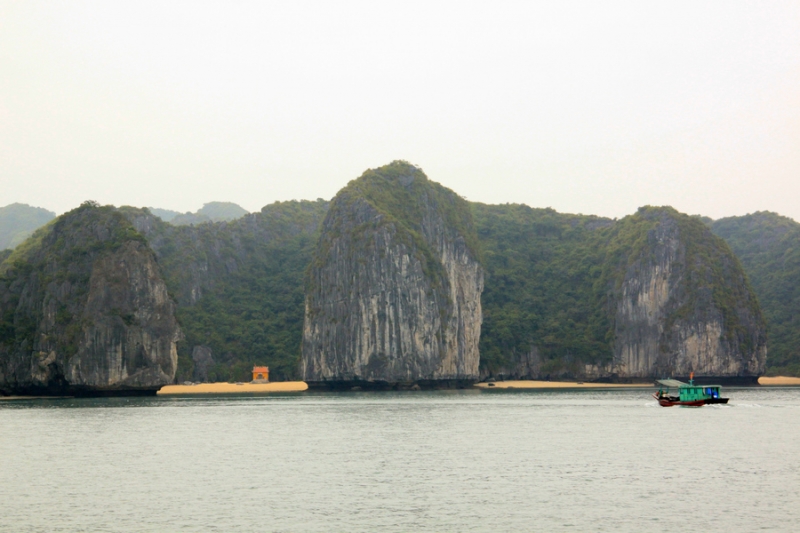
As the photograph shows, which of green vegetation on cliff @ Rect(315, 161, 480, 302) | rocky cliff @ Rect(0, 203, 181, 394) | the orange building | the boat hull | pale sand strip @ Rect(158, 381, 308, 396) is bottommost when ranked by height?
pale sand strip @ Rect(158, 381, 308, 396)

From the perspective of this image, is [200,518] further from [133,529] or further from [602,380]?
[602,380]

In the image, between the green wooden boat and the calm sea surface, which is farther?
the green wooden boat

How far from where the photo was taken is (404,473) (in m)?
43.5

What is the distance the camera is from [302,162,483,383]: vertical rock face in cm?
14012

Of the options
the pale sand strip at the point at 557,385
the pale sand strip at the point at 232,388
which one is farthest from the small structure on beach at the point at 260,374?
the pale sand strip at the point at 557,385

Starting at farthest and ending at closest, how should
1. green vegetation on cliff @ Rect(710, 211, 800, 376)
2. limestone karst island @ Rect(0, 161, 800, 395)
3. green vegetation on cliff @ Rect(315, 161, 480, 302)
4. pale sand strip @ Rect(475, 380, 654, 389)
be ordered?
green vegetation on cliff @ Rect(710, 211, 800, 376)
pale sand strip @ Rect(475, 380, 654, 389)
green vegetation on cliff @ Rect(315, 161, 480, 302)
limestone karst island @ Rect(0, 161, 800, 395)

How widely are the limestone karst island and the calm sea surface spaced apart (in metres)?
41.9

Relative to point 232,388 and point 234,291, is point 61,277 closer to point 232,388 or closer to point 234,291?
point 232,388

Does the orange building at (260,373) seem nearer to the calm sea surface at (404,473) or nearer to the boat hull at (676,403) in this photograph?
the calm sea surface at (404,473)

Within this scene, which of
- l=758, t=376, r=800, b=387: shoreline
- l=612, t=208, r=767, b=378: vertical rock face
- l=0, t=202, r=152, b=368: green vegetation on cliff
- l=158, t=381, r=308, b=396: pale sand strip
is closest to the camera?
l=0, t=202, r=152, b=368: green vegetation on cliff

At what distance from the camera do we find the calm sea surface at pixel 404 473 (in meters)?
32.5

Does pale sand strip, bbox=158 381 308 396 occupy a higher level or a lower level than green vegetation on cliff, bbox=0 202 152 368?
lower

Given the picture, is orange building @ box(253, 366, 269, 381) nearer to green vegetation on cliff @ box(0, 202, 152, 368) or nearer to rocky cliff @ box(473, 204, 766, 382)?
green vegetation on cliff @ box(0, 202, 152, 368)

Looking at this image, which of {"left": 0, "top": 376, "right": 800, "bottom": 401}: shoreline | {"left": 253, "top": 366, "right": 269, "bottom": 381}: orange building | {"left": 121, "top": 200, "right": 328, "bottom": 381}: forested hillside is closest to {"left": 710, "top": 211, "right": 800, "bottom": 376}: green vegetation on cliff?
{"left": 0, "top": 376, "right": 800, "bottom": 401}: shoreline
